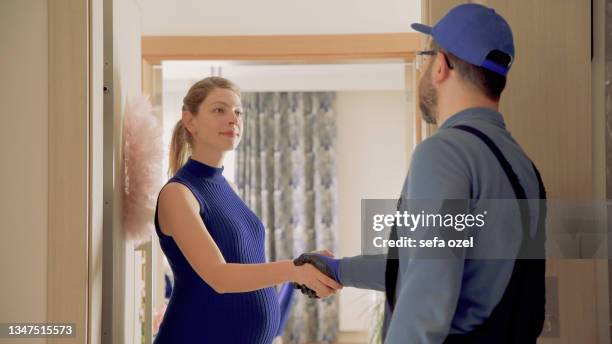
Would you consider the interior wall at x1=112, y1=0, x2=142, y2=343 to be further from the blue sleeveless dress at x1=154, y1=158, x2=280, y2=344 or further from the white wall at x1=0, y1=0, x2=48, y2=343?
the white wall at x1=0, y1=0, x2=48, y2=343

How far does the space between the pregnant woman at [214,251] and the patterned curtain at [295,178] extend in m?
5.31

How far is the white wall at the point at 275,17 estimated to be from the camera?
3414 mm

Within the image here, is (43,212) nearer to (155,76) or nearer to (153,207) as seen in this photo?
(153,207)

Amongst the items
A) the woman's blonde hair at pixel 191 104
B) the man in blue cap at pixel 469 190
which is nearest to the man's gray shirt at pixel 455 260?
the man in blue cap at pixel 469 190

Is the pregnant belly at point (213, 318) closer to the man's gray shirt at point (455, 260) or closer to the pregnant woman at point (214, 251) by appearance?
the pregnant woman at point (214, 251)

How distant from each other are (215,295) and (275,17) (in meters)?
1.95

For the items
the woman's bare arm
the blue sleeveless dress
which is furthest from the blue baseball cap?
the blue sleeveless dress

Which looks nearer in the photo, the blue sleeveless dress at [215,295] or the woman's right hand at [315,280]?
the woman's right hand at [315,280]

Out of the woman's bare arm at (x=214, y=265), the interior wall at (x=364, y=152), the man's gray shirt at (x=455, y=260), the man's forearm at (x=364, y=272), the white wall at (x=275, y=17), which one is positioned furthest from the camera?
the interior wall at (x=364, y=152)

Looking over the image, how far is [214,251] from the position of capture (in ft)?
6.28

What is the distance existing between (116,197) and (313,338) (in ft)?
19.1

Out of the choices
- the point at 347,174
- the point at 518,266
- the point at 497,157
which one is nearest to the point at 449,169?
the point at 497,157

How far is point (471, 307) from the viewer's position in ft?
Result: 3.95

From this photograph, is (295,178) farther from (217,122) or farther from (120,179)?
(120,179)
